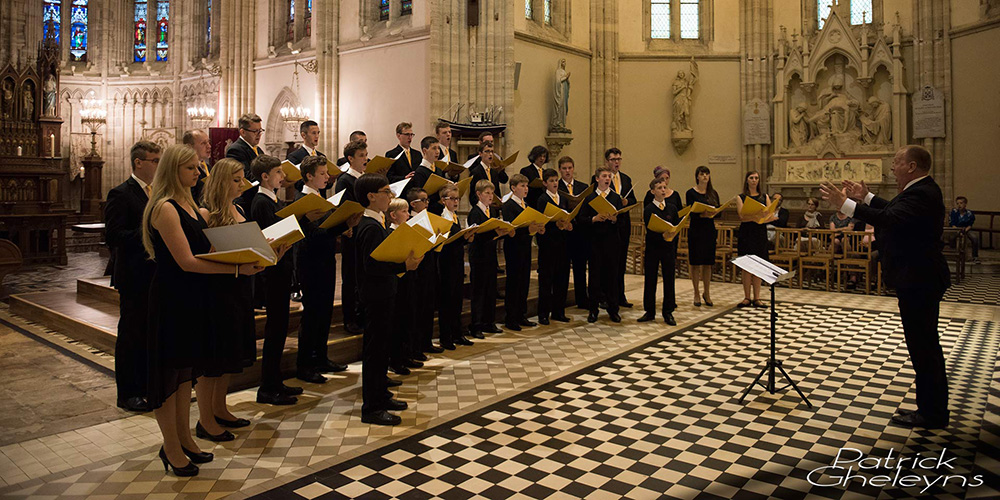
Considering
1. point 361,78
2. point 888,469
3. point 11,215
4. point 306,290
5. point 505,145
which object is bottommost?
Answer: point 888,469

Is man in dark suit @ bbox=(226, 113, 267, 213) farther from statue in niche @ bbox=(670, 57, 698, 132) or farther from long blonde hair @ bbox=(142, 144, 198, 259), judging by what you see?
statue in niche @ bbox=(670, 57, 698, 132)

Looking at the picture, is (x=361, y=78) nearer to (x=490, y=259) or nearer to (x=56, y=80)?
(x=56, y=80)

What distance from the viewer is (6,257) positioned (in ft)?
26.8

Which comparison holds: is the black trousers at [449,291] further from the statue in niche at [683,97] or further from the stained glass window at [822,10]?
the stained glass window at [822,10]

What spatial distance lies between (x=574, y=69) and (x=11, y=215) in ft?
34.0

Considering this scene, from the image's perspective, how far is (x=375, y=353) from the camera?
4.05m

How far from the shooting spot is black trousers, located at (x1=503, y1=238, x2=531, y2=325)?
6645 millimetres

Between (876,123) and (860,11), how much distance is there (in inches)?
98.2

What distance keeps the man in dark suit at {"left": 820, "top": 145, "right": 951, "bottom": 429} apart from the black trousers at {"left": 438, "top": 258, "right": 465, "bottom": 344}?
2932 mm

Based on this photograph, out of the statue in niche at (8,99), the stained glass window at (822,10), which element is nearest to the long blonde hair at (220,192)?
the statue in niche at (8,99)

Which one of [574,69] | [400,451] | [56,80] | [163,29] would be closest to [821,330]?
[400,451]

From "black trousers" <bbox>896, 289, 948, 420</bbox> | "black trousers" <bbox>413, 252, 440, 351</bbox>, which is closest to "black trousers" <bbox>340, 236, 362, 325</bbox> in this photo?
"black trousers" <bbox>413, 252, 440, 351</bbox>

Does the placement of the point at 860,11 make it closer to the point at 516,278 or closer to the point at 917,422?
the point at 516,278

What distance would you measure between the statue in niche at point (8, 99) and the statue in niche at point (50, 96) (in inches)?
22.7
